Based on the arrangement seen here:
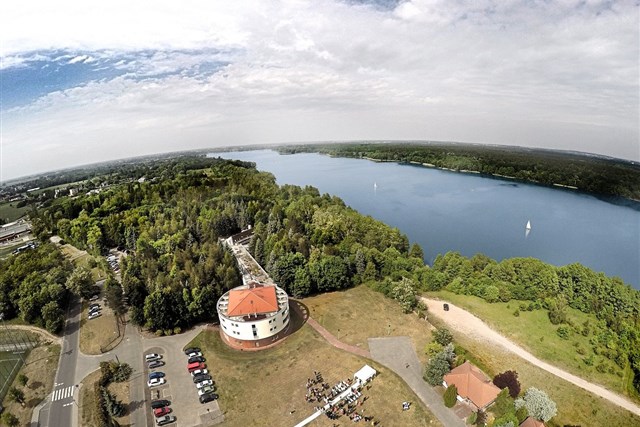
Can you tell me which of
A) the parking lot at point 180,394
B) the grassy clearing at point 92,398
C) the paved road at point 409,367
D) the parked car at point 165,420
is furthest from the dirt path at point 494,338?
the grassy clearing at point 92,398

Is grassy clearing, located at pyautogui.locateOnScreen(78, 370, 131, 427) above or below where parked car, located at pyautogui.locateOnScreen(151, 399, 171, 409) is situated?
below

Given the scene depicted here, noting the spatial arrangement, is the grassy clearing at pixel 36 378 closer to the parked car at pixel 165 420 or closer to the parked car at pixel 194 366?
the parked car at pixel 165 420

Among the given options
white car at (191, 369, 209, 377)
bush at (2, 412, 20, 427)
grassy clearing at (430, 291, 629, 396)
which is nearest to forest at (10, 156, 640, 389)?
grassy clearing at (430, 291, 629, 396)

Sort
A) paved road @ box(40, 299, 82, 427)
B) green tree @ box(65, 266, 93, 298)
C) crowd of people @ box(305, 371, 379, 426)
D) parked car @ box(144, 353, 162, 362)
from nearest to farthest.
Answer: crowd of people @ box(305, 371, 379, 426) → paved road @ box(40, 299, 82, 427) → parked car @ box(144, 353, 162, 362) → green tree @ box(65, 266, 93, 298)

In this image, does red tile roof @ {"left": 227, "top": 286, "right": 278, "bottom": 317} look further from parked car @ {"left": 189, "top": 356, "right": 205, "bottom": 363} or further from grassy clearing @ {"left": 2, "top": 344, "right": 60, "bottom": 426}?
grassy clearing @ {"left": 2, "top": 344, "right": 60, "bottom": 426}

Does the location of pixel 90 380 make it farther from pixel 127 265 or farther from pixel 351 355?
pixel 351 355

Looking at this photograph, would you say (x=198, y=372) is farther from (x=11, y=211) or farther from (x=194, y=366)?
(x=11, y=211)
